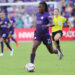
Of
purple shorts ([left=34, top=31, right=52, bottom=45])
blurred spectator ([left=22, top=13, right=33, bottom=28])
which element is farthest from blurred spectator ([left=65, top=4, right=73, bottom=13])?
purple shorts ([left=34, top=31, right=52, bottom=45])

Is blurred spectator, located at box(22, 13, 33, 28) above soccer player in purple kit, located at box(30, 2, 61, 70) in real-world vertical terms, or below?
below

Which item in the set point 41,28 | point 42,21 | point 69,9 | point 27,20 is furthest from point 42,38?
point 69,9

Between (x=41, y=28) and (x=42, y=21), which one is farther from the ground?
(x=42, y=21)

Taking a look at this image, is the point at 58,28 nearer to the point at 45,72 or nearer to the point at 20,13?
the point at 45,72

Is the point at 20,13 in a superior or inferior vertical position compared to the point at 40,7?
inferior

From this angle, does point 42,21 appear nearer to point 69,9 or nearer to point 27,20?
point 27,20

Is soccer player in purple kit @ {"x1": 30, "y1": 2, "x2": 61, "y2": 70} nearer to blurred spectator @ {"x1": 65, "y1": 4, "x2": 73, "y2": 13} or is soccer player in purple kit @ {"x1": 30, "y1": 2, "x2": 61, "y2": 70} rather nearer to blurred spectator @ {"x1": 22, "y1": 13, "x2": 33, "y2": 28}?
blurred spectator @ {"x1": 22, "y1": 13, "x2": 33, "y2": 28}

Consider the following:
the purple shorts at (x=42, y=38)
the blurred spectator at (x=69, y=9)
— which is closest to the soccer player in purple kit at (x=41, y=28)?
the purple shorts at (x=42, y=38)

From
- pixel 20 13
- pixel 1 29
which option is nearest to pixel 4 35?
pixel 1 29

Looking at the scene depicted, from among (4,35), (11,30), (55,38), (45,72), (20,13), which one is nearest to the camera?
(45,72)

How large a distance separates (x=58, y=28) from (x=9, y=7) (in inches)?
523

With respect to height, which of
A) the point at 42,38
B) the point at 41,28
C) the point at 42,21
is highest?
the point at 42,21

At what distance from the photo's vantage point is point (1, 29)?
63.7 ft

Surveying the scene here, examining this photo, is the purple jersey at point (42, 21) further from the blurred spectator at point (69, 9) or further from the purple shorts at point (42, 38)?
the blurred spectator at point (69, 9)
